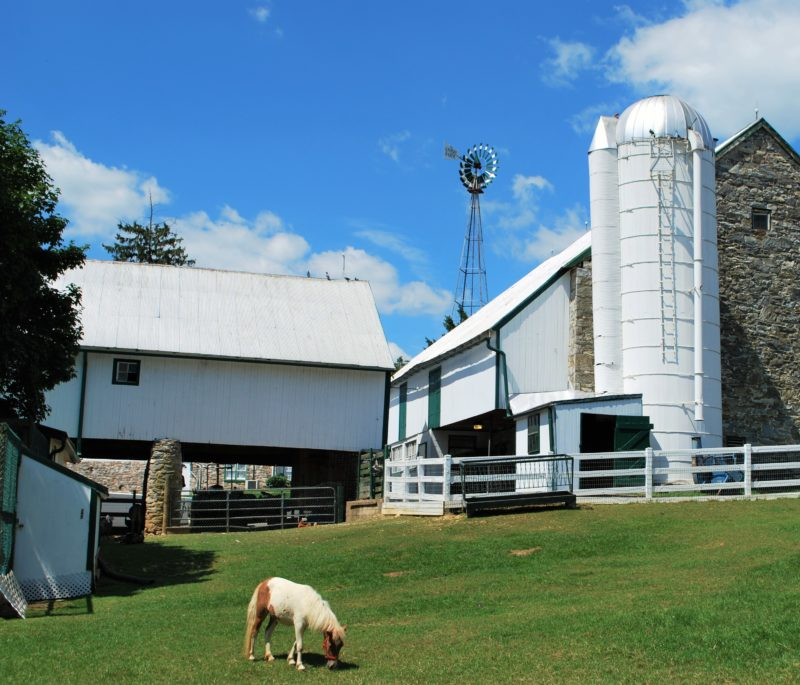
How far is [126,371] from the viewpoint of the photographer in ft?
103

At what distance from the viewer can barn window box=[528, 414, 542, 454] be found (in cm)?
2709

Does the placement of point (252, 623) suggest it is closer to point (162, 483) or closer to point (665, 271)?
point (665, 271)

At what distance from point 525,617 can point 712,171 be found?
1976cm

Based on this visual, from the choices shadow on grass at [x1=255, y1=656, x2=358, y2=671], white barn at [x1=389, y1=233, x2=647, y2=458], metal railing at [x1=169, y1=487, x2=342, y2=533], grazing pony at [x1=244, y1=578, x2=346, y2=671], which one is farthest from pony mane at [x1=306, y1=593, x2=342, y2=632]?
metal railing at [x1=169, y1=487, x2=342, y2=533]

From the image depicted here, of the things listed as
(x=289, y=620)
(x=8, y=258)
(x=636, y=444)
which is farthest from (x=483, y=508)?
(x=289, y=620)

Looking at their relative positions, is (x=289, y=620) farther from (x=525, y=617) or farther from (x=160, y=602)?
(x=160, y=602)

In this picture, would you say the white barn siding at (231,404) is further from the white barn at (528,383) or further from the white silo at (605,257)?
the white silo at (605,257)

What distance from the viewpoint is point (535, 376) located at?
29.6 metres

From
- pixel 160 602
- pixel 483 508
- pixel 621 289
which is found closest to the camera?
pixel 160 602

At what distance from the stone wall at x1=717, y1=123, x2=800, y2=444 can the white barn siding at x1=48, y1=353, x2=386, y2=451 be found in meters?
11.0

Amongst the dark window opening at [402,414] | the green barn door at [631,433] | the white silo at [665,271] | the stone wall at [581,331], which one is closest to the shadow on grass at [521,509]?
the green barn door at [631,433]

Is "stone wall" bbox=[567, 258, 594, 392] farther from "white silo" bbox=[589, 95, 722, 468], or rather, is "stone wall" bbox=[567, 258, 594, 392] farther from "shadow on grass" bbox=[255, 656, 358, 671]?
"shadow on grass" bbox=[255, 656, 358, 671]

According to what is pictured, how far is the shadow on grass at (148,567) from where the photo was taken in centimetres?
1756

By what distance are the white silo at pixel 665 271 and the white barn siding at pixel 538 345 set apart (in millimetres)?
1747
